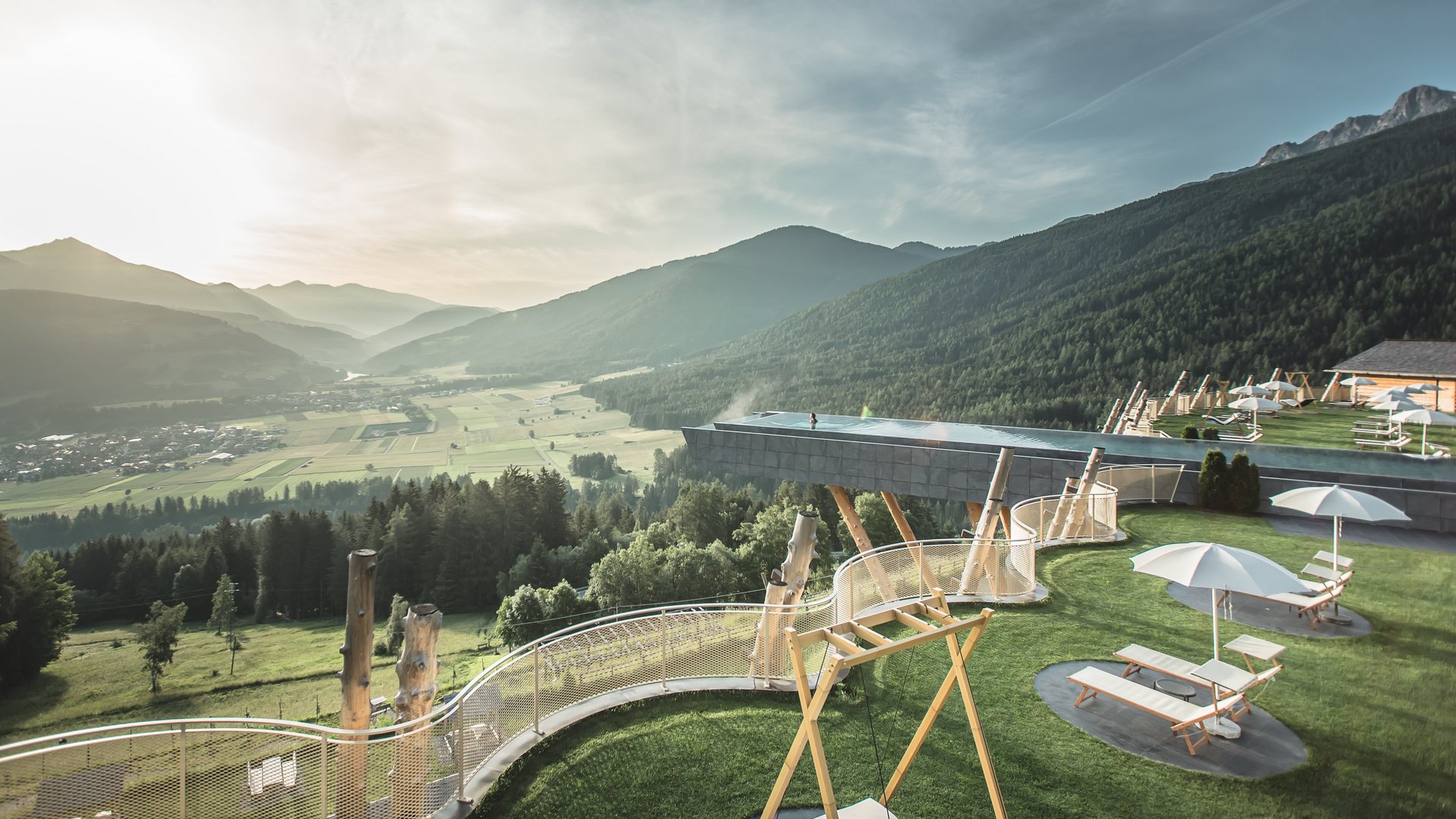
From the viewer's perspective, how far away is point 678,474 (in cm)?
13250

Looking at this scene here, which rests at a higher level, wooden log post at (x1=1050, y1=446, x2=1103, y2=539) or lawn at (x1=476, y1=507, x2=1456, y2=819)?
wooden log post at (x1=1050, y1=446, x2=1103, y2=539)

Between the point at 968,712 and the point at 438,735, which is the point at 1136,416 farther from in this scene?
the point at 438,735

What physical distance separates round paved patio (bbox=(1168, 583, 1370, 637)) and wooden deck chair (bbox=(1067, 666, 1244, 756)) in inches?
149

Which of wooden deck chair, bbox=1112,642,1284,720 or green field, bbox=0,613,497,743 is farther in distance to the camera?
green field, bbox=0,613,497,743

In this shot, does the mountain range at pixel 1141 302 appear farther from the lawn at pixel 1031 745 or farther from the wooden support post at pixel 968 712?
the wooden support post at pixel 968 712

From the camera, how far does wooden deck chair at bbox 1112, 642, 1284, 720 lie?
294 inches

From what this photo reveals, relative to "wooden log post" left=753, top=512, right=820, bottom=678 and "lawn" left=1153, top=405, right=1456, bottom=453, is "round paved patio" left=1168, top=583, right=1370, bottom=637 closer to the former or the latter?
"wooden log post" left=753, top=512, right=820, bottom=678

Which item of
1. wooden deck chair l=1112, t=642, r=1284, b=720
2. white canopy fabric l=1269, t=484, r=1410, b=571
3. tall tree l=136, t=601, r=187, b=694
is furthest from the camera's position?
tall tree l=136, t=601, r=187, b=694

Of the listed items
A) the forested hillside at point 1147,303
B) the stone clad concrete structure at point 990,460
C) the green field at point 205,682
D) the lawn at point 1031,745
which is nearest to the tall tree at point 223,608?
the green field at point 205,682

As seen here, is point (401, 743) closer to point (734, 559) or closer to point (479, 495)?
point (734, 559)

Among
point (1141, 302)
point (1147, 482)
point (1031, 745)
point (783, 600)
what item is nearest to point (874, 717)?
point (1031, 745)

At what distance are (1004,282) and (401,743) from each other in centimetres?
17252

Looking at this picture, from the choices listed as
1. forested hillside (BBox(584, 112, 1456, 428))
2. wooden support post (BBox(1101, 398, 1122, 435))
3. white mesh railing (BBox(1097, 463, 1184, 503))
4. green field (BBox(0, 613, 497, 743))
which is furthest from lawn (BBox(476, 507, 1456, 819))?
forested hillside (BBox(584, 112, 1456, 428))

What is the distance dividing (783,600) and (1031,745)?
4.25 metres
